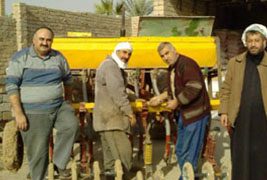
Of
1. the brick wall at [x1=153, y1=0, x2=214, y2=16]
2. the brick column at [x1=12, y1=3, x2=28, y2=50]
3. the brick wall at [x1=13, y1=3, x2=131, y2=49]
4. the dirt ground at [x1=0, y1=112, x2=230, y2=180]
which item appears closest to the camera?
the dirt ground at [x1=0, y1=112, x2=230, y2=180]

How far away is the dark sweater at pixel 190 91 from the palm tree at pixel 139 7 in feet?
76.2

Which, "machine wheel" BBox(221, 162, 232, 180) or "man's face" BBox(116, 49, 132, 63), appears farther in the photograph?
"machine wheel" BBox(221, 162, 232, 180)

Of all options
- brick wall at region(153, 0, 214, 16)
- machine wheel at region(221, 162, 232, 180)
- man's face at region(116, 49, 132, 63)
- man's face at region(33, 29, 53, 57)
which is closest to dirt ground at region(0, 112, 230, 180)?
machine wheel at region(221, 162, 232, 180)

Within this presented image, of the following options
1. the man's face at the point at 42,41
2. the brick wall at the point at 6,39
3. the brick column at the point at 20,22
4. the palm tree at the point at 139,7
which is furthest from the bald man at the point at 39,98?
Result: the palm tree at the point at 139,7

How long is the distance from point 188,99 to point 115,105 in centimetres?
71

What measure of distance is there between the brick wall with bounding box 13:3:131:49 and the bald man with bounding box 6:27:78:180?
7859 mm

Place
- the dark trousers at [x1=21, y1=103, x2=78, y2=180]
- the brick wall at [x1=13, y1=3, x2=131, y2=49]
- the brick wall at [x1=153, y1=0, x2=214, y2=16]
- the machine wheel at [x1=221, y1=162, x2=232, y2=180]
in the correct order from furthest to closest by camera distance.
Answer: the brick wall at [x1=13, y1=3, x2=131, y2=49] < the brick wall at [x1=153, y1=0, x2=214, y2=16] < the machine wheel at [x1=221, y1=162, x2=232, y2=180] < the dark trousers at [x1=21, y1=103, x2=78, y2=180]

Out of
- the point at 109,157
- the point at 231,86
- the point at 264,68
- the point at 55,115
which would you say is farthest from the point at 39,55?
the point at 264,68

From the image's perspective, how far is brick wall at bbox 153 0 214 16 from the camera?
919 cm

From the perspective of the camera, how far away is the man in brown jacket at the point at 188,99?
3.34 meters

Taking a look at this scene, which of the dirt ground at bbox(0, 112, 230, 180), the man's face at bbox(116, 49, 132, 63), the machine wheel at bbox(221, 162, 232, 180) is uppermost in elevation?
the man's face at bbox(116, 49, 132, 63)

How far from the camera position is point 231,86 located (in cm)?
322

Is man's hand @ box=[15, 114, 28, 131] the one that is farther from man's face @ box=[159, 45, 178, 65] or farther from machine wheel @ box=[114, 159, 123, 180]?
man's face @ box=[159, 45, 178, 65]

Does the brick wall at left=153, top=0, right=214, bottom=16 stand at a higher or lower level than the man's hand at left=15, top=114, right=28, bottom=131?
higher
